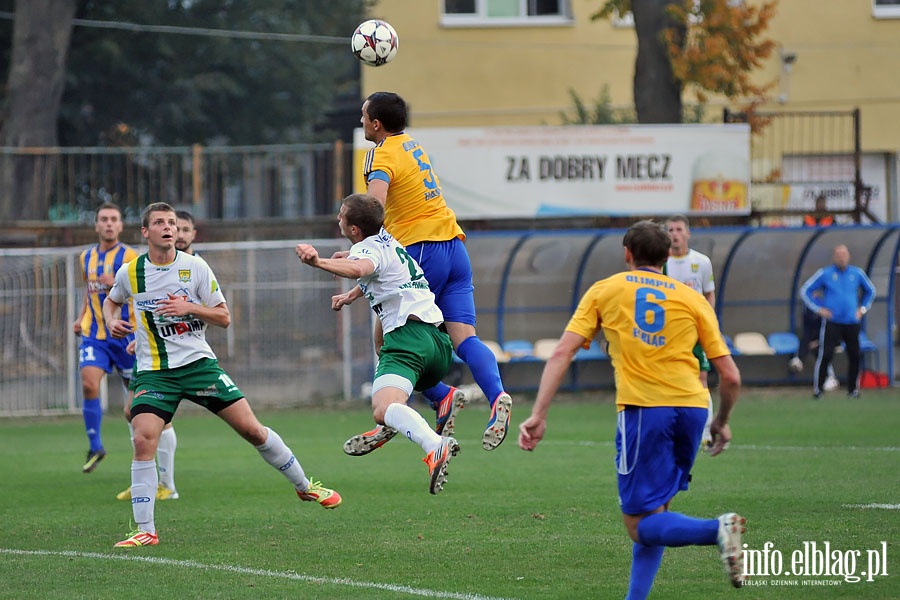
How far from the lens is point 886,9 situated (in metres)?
28.2

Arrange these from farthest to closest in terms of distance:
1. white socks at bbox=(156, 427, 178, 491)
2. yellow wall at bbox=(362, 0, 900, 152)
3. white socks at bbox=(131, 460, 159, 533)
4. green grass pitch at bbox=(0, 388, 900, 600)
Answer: yellow wall at bbox=(362, 0, 900, 152) → white socks at bbox=(156, 427, 178, 491) → white socks at bbox=(131, 460, 159, 533) → green grass pitch at bbox=(0, 388, 900, 600)

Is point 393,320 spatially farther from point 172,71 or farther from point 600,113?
point 172,71

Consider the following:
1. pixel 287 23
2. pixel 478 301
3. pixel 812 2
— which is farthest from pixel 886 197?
pixel 287 23

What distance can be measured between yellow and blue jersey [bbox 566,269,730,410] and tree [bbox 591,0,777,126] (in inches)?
667

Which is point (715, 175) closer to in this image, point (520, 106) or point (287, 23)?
point (520, 106)

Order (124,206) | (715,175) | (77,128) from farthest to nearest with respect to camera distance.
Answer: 1. (77,128)
2. (124,206)
3. (715,175)

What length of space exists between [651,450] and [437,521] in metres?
3.30

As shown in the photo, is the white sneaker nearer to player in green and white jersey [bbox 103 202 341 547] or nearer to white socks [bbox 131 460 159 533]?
player in green and white jersey [bbox 103 202 341 547]

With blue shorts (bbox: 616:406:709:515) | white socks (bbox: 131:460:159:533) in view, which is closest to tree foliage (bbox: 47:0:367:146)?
white socks (bbox: 131:460:159:533)

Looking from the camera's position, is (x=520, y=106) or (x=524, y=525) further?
(x=520, y=106)

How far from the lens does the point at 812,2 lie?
2802 centimetres

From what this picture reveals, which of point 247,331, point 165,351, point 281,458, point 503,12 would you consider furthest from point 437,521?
point 503,12

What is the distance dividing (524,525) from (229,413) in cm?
206

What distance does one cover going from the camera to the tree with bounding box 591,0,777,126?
73.4 feet
